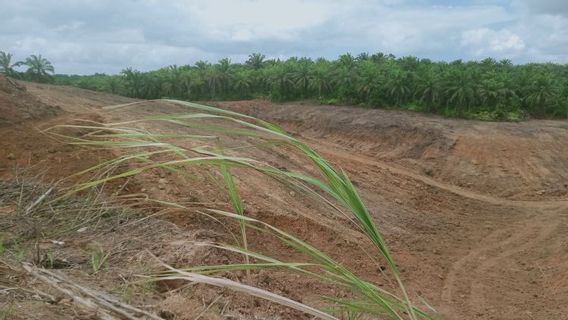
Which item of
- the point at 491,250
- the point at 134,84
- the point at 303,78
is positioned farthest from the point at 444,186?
the point at 134,84

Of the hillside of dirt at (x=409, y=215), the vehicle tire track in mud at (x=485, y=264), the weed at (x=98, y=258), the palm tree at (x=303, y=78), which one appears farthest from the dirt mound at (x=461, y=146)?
the weed at (x=98, y=258)

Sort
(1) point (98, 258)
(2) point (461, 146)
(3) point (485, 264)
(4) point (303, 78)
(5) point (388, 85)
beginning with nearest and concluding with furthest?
(1) point (98, 258), (3) point (485, 264), (2) point (461, 146), (5) point (388, 85), (4) point (303, 78)

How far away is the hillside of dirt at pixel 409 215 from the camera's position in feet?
13.8

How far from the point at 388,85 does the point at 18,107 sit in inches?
485

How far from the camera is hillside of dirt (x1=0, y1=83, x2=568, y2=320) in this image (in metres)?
4.21

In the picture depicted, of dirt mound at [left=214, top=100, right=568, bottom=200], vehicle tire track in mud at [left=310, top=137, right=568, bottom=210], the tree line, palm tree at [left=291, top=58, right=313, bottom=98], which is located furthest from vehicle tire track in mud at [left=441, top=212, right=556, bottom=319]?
palm tree at [left=291, top=58, right=313, bottom=98]

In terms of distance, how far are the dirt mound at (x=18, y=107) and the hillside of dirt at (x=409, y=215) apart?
168 millimetres

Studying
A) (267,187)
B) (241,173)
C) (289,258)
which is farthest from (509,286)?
(241,173)

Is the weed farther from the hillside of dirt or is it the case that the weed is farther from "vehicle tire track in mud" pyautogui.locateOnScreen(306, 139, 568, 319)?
"vehicle tire track in mud" pyautogui.locateOnScreen(306, 139, 568, 319)

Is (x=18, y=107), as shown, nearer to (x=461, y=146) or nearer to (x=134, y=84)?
(x=461, y=146)

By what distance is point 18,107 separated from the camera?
8.82 m

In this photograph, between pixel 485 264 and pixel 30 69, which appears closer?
pixel 485 264

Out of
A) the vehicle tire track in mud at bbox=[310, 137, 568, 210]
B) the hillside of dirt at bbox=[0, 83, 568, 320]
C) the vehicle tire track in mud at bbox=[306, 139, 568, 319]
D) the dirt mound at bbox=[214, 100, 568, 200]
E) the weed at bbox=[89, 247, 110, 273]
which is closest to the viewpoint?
the weed at bbox=[89, 247, 110, 273]

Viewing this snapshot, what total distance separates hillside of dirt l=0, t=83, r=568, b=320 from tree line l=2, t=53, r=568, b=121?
4.92 feet
